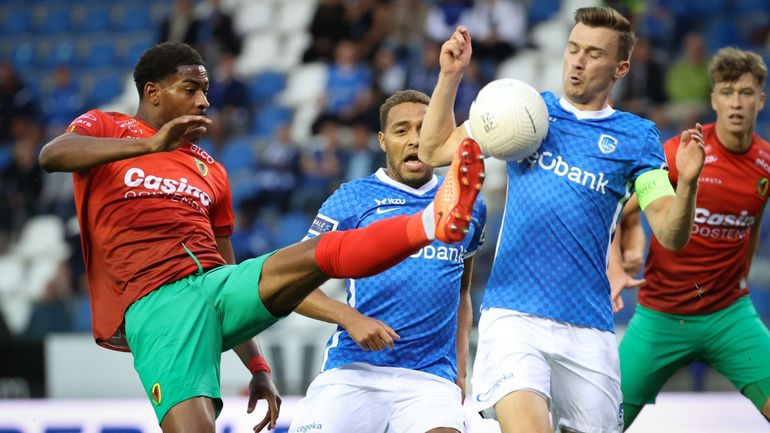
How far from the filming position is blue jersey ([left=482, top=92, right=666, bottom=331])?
504 cm

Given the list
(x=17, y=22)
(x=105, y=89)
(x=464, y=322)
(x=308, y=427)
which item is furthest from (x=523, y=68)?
(x=308, y=427)

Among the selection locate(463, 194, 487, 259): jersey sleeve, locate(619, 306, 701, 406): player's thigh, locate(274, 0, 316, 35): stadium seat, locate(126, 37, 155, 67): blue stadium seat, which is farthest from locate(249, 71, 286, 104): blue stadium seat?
locate(463, 194, 487, 259): jersey sleeve

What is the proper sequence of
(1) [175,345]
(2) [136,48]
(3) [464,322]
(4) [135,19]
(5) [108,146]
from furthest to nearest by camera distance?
1. (4) [135,19]
2. (2) [136,48]
3. (3) [464,322]
4. (1) [175,345]
5. (5) [108,146]

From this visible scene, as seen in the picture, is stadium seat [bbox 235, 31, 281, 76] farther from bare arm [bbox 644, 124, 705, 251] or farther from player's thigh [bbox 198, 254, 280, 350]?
bare arm [bbox 644, 124, 705, 251]

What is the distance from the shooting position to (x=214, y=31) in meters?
15.2

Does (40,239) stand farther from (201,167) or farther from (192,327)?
(192,327)

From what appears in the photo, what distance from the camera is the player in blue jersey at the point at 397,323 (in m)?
5.12

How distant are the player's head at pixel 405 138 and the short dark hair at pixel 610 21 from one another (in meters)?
0.94

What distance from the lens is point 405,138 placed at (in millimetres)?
5605

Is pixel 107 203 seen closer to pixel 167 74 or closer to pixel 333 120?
pixel 167 74

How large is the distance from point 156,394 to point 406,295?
127cm

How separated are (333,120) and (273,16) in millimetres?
3636

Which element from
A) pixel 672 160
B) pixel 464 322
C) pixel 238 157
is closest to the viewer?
pixel 464 322

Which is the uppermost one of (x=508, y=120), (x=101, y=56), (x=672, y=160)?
(x=508, y=120)
